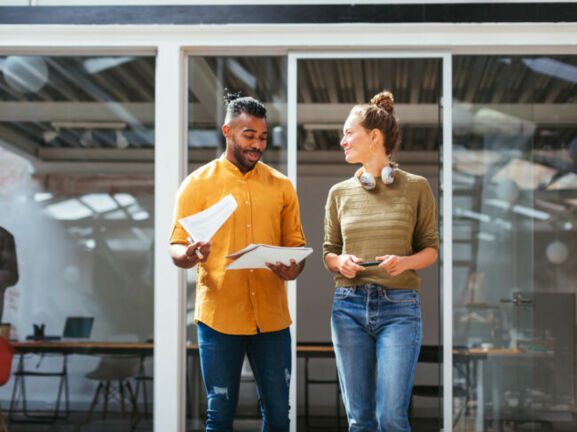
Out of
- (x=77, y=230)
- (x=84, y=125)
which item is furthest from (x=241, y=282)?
(x=84, y=125)

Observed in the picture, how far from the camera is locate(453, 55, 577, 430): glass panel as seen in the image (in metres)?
4.30

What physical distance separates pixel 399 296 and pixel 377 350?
0.75 ft

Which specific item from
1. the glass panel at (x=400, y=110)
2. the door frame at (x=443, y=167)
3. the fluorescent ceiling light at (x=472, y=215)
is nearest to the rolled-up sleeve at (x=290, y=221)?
the glass panel at (x=400, y=110)

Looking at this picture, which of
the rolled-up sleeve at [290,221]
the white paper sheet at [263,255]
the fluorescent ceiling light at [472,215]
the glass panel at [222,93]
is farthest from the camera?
the fluorescent ceiling light at [472,215]

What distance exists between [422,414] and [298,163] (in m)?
1.94

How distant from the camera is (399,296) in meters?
2.58

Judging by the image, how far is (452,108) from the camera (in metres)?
4.34

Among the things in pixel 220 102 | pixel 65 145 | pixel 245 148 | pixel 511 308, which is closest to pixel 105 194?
pixel 65 145

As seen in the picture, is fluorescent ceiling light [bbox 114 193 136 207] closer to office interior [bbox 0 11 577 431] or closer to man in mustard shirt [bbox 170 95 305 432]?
office interior [bbox 0 11 577 431]

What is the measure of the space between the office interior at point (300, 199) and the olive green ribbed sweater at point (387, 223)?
1.38 m

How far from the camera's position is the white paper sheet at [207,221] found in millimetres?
2455

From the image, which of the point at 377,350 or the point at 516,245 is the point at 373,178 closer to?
the point at 377,350

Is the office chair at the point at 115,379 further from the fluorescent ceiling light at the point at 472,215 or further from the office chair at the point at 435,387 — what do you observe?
the fluorescent ceiling light at the point at 472,215

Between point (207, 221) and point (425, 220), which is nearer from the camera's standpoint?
point (207, 221)
